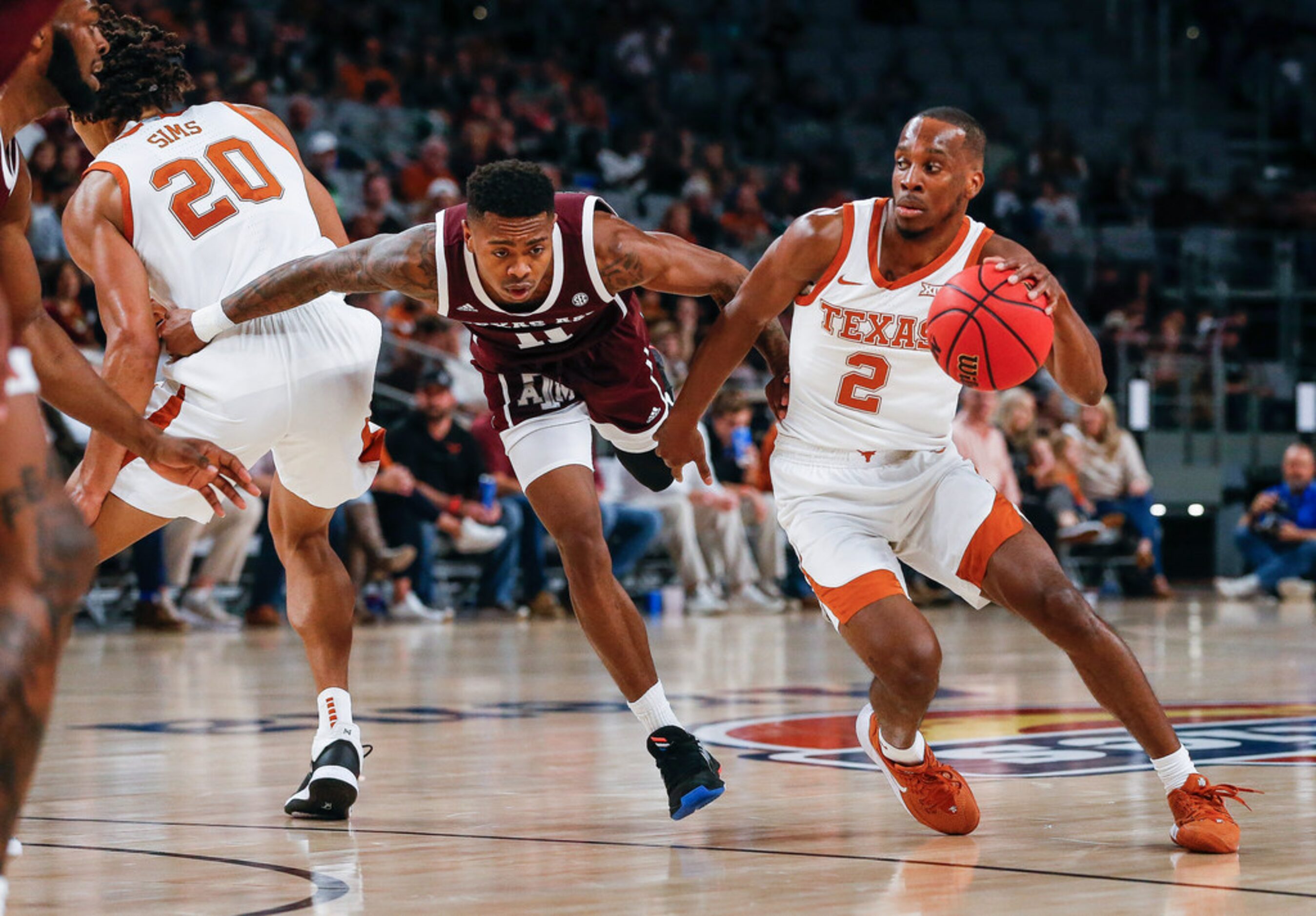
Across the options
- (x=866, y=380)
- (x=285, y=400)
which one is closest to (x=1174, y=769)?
(x=866, y=380)

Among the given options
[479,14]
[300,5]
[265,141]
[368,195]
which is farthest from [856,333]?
[479,14]

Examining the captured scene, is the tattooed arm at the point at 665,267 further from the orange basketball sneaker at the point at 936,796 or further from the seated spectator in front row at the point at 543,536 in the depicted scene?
the seated spectator in front row at the point at 543,536

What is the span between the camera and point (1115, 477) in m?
14.4

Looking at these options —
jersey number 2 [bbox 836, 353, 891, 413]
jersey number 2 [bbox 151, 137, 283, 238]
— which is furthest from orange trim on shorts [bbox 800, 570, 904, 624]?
jersey number 2 [bbox 151, 137, 283, 238]

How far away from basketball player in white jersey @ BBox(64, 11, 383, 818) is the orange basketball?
5.09 ft

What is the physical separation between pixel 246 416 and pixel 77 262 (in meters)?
0.63

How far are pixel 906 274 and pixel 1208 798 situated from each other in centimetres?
145

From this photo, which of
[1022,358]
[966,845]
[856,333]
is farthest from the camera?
[856,333]

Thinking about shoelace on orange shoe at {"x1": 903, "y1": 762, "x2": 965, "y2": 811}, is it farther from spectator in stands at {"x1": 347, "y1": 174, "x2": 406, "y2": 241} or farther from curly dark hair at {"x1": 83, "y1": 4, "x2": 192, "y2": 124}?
spectator in stands at {"x1": 347, "y1": 174, "x2": 406, "y2": 241}

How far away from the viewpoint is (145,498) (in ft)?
14.6

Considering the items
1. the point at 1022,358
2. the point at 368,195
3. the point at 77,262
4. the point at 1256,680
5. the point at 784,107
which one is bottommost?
the point at 1256,680

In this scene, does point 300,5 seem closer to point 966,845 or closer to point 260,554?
point 260,554

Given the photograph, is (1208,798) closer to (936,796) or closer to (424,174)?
(936,796)

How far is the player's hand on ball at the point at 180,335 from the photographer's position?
15.0 ft
